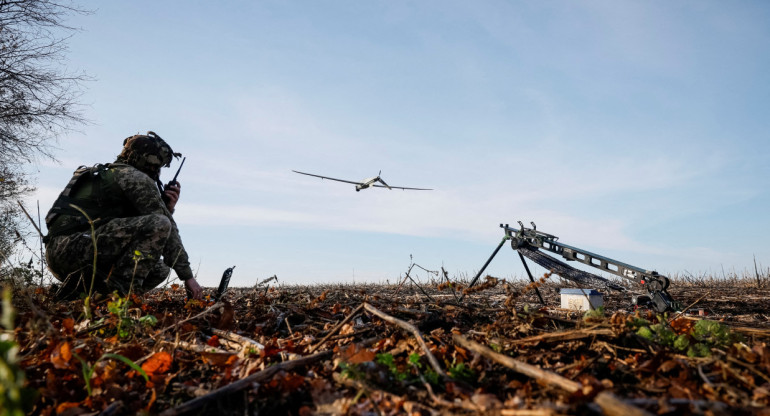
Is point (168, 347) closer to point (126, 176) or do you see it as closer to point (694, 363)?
point (694, 363)

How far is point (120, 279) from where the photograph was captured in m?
5.98

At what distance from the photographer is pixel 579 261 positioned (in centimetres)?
951

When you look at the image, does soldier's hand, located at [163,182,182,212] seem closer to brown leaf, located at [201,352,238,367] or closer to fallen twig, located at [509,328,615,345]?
brown leaf, located at [201,352,238,367]

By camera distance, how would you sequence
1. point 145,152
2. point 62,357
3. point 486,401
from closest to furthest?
point 486,401 → point 62,357 → point 145,152

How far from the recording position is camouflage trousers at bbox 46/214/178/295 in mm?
5723

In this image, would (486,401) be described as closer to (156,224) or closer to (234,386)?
(234,386)

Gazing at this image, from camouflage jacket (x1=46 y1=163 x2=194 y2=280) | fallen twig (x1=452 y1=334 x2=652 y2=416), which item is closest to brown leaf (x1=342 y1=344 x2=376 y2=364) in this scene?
fallen twig (x1=452 y1=334 x2=652 y2=416)

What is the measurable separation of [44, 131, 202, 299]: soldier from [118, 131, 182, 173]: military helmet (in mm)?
205

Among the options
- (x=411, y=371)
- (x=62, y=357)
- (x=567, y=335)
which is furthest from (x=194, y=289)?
(x=567, y=335)

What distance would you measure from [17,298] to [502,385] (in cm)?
577

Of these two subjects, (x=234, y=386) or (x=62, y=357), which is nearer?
(x=234, y=386)

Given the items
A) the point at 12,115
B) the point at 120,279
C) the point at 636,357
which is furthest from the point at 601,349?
the point at 12,115

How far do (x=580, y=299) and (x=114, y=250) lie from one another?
673cm

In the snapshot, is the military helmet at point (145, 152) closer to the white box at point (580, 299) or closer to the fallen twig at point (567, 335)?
the fallen twig at point (567, 335)
